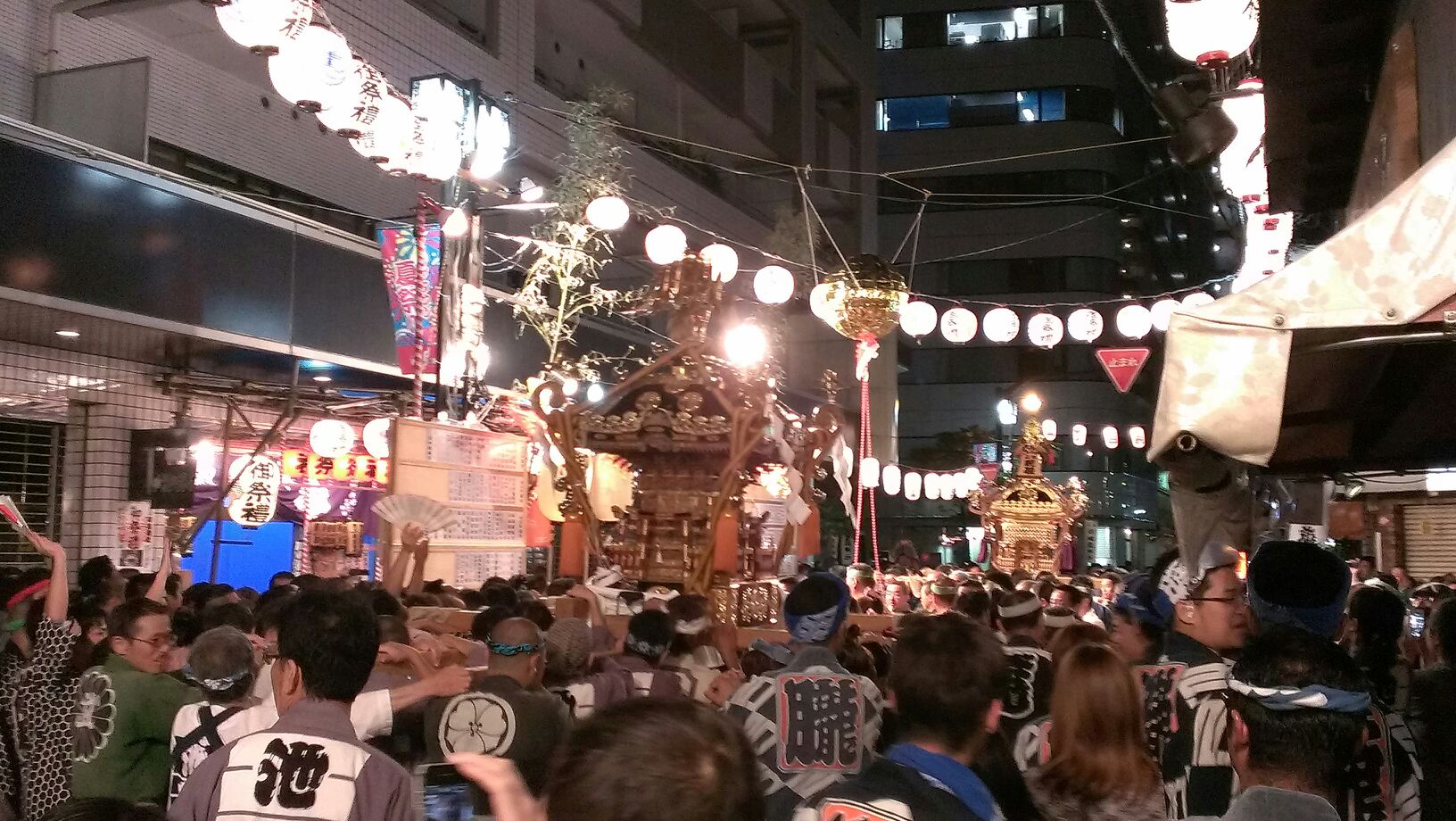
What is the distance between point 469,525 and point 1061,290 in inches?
1317

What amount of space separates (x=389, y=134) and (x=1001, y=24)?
35507 mm

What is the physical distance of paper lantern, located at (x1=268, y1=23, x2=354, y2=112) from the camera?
9.80 meters

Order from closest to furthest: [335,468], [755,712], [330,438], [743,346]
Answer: [755,712] → [330,438] → [743,346] → [335,468]

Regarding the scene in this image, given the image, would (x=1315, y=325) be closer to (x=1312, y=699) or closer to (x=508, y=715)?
(x=1312, y=699)

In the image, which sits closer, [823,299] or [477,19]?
[823,299]

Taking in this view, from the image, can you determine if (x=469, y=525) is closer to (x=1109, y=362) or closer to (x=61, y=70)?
(x=61, y=70)

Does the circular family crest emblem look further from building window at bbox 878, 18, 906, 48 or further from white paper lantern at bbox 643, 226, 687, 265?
building window at bbox 878, 18, 906, 48

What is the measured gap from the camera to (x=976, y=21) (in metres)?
42.8

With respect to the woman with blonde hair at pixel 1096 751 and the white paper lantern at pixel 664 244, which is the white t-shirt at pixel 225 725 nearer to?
the woman with blonde hair at pixel 1096 751

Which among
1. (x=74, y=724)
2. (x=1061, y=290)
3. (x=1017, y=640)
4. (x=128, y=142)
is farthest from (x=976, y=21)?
(x=74, y=724)

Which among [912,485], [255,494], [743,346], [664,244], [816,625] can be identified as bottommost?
[816,625]

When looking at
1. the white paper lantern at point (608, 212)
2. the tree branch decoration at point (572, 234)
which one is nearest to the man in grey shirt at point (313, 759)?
the white paper lantern at point (608, 212)

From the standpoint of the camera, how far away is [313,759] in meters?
3.10

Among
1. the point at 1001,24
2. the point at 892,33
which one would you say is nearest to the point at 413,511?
the point at 892,33
